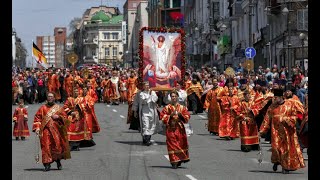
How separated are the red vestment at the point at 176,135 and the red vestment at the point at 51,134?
2005mm

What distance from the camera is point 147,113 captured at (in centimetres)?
2588

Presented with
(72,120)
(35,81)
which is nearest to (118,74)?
(35,81)

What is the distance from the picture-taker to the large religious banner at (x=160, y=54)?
27.4 metres

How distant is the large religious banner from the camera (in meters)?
27.4

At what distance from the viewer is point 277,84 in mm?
19453

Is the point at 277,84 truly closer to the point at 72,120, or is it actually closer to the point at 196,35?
the point at 72,120

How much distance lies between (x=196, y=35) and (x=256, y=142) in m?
80.9

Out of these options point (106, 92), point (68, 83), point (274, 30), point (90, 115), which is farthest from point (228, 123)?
point (274, 30)

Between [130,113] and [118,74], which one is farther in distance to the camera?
[118,74]

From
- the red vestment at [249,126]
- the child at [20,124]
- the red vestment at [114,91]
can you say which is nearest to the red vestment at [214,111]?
the red vestment at [249,126]

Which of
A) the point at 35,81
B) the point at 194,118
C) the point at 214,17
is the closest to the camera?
the point at 194,118

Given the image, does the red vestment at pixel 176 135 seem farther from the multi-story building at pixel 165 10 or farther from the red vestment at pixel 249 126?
the multi-story building at pixel 165 10

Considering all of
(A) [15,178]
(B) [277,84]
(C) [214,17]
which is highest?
(C) [214,17]

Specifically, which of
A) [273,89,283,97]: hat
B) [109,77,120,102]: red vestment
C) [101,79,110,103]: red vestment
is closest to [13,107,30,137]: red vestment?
Answer: [273,89,283,97]: hat
